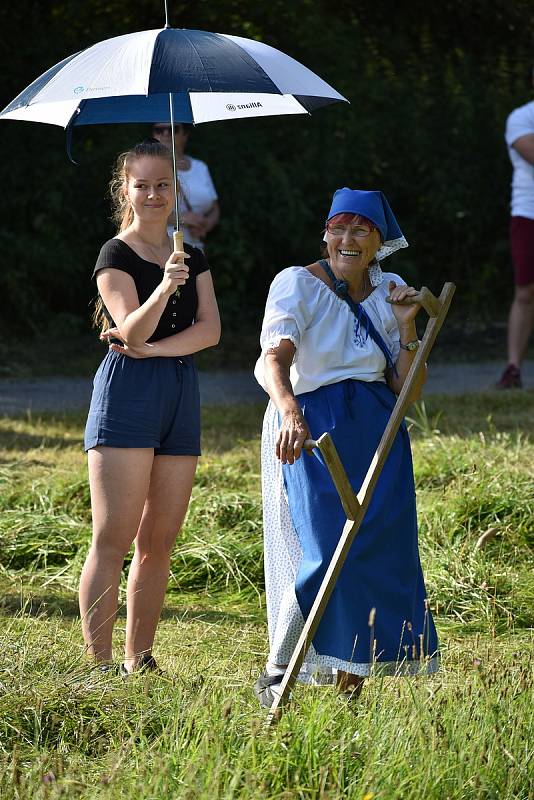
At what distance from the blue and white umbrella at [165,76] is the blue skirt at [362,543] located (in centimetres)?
93

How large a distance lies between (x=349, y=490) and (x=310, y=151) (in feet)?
31.0

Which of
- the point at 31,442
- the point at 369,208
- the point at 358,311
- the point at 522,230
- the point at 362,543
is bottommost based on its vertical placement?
the point at 31,442

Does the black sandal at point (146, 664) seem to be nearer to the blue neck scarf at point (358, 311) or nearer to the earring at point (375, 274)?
the blue neck scarf at point (358, 311)

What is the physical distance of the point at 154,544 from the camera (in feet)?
14.9

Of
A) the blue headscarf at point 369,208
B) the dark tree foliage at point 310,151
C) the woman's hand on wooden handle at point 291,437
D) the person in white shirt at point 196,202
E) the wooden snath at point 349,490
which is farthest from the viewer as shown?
the dark tree foliage at point 310,151

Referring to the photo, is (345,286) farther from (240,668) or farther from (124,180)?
(240,668)

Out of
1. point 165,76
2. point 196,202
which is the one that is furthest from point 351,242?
point 196,202

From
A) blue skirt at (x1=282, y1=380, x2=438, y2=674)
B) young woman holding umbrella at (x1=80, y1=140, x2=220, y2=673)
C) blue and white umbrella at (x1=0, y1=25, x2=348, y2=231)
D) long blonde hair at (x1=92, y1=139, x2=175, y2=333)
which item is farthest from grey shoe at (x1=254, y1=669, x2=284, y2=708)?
blue and white umbrella at (x1=0, y1=25, x2=348, y2=231)

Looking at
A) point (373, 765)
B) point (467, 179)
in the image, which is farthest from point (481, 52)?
point (373, 765)

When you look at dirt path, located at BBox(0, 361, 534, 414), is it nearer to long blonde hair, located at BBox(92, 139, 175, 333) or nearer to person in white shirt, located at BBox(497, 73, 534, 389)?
person in white shirt, located at BBox(497, 73, 534, 389)

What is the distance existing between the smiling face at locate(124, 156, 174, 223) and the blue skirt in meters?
0.85

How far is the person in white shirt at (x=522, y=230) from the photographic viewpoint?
30.6ft

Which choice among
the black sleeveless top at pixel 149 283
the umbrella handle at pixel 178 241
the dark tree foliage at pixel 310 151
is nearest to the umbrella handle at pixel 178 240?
the umbrella handle at pixel 178 241

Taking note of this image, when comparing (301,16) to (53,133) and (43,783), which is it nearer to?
(53,133)
